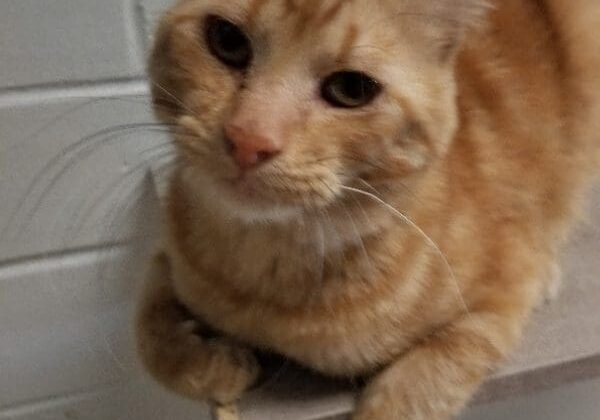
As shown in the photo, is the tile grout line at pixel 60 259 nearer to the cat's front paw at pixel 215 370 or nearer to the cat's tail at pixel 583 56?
the cat's front paw at pixel 215 370

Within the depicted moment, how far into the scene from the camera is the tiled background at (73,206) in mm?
1017

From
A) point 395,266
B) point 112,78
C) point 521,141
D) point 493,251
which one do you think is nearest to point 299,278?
point 395,266

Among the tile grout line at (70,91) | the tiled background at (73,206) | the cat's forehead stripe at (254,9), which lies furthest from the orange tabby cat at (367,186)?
the tile grout line at (70,91)

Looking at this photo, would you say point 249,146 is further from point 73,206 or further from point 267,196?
point 73,206

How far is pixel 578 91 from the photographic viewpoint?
3.26 feet

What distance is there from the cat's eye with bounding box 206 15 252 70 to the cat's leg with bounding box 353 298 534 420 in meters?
0.34

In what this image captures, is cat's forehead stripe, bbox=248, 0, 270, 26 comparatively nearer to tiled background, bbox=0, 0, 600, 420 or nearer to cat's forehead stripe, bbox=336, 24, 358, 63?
cat's forehead stripe, bbox=336, 24, 358, 63

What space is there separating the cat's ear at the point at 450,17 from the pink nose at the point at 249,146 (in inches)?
7.8

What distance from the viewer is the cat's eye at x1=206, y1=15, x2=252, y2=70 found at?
0.64m

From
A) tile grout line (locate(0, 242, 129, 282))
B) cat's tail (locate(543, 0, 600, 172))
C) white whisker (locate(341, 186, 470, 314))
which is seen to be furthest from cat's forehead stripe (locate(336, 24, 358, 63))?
tile grout line (locate(0, 242, 129, 282))

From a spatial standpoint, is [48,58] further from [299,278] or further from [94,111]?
[299,278]

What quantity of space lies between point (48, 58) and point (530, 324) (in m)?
0.69

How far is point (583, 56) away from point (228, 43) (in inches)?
22.0

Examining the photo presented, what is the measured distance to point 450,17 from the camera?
68 centimetres
